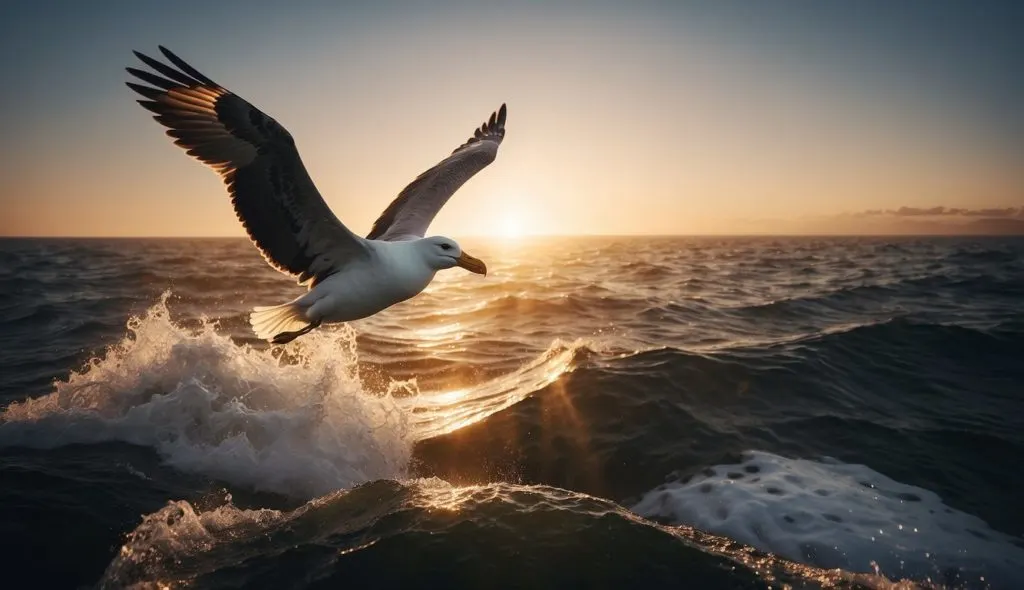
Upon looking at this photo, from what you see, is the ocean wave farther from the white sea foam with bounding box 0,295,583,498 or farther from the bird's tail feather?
the bird's tail feather

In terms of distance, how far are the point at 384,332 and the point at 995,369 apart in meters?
11.5

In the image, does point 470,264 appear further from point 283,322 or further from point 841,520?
point 841,520

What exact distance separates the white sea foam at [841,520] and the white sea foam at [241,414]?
305 cm

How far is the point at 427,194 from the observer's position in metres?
7.55

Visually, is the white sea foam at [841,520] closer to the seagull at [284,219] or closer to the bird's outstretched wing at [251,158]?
the seagull at [284,219]

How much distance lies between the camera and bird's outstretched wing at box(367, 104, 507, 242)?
697 centimetres

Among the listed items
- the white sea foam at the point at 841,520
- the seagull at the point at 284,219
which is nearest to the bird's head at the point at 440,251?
the seagull at the point at 284,219

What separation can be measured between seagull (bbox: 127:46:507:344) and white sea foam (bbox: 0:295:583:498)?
61.8 inches

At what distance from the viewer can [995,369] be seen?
10.5 metres

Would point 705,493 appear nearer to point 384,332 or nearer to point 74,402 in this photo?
point 74,402

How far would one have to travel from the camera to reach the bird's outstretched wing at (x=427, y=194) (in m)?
6.97

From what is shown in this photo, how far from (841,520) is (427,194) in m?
5.51

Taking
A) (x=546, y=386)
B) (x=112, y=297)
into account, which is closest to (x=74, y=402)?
(x=546, y=386)

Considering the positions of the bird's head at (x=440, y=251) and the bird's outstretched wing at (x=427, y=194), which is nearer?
the bird's head at (x=440, y=251)
